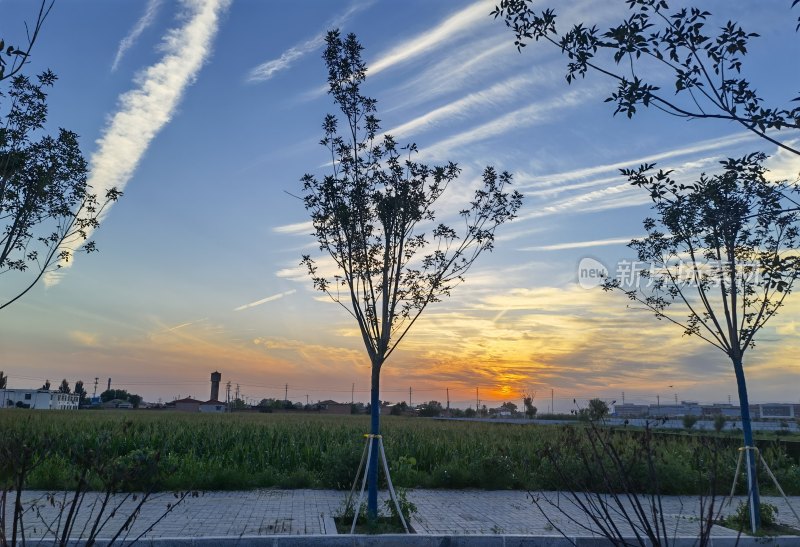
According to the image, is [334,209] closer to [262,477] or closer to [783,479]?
[262,477]

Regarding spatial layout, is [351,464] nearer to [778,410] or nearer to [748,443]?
[748,443]

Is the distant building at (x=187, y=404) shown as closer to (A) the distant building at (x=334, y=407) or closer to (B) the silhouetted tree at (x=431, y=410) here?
(A) the distant building at (x=334, y=407)

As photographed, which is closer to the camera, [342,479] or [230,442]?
A: [342,479]

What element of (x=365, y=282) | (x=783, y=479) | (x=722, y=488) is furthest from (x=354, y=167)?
(x=783, y=479)

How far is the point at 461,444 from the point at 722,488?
624 cm

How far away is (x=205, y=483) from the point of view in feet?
39.1

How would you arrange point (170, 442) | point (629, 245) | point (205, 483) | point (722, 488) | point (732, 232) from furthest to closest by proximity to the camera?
1. point (170, 442)
2. point (722, 488)
3. point (205, 483)
4. point (629, 245)
5. point (732, 232)

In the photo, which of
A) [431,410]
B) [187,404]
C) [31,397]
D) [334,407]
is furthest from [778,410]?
[31,397]

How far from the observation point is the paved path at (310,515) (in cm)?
803

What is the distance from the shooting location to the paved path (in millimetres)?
8031

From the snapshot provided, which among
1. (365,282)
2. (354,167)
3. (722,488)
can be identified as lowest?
(722,488)

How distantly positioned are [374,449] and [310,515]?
179 centimetres

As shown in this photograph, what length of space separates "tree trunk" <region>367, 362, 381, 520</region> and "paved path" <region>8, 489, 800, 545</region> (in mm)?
606

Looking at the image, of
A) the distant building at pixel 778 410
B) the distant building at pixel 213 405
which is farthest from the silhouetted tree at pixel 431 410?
the distant building at pixel 778 410
